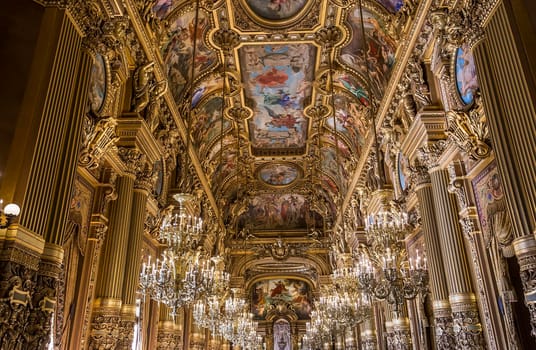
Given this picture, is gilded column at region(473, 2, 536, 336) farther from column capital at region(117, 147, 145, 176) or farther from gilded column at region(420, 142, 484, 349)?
column capital at region(117, 147, 145, 176)

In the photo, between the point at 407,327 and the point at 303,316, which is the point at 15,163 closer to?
the point at 407,327

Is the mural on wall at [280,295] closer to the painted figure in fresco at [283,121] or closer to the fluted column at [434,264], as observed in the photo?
the painted figure in fresco at [283,121]

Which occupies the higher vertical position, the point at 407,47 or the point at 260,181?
the point at 260,181

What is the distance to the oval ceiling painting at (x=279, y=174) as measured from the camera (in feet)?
81.1

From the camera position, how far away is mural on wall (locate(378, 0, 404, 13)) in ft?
38.7

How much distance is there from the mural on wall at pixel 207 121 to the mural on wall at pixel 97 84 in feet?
25.0

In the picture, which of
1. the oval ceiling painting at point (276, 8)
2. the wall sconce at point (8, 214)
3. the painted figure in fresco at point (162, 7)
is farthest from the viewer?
the oval ceiling painting at point (276, 8)

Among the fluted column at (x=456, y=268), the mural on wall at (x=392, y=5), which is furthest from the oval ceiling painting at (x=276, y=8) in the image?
the fluted column at (x=456, y=268)

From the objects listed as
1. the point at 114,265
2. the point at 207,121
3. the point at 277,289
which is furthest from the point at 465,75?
the point at 277,289

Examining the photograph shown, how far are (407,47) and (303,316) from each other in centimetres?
2873

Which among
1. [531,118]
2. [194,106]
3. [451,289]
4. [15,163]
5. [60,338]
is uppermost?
[194,106]

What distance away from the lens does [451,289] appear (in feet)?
30.1

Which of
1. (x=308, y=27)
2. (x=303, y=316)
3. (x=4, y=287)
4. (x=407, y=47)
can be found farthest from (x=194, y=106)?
(x=303, y=316)

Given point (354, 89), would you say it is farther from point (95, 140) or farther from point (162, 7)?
point (95, 140)
